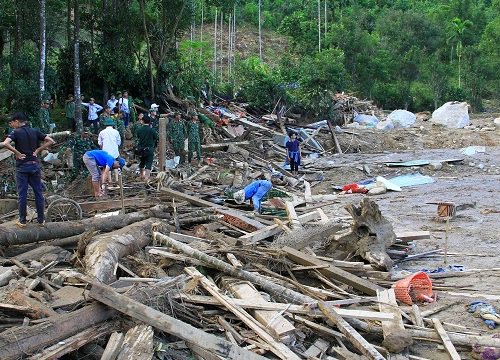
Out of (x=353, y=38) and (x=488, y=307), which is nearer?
(x=488, y=307)

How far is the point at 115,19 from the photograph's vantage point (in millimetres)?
24062

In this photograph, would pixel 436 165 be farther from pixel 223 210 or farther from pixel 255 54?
pixel 255 54

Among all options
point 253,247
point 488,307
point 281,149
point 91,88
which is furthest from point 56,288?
point 91,88

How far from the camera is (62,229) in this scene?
28.3 feet

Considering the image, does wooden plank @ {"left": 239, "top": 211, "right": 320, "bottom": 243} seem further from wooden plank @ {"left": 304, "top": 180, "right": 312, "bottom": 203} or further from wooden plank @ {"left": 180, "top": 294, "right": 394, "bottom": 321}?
wooden plank @ {"left": 304, "top": 180, "right": 312, "bottom": 203}

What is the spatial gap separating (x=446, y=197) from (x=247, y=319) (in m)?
10.9

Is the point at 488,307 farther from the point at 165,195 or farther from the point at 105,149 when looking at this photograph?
the point at 105,149

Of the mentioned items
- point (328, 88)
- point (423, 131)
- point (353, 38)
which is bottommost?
point (423, 131)

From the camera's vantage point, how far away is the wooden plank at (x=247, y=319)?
5727 mm

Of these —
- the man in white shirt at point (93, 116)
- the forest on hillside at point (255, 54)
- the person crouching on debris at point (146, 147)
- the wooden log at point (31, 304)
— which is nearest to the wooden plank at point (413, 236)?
the wooden log at point (31, 304)

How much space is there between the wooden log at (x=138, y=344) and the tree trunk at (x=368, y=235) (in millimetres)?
4083

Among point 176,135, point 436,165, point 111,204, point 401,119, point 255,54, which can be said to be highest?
point 255,54

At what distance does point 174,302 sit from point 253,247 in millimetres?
2517

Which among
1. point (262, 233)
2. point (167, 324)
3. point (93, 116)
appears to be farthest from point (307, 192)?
point (167, 324)
